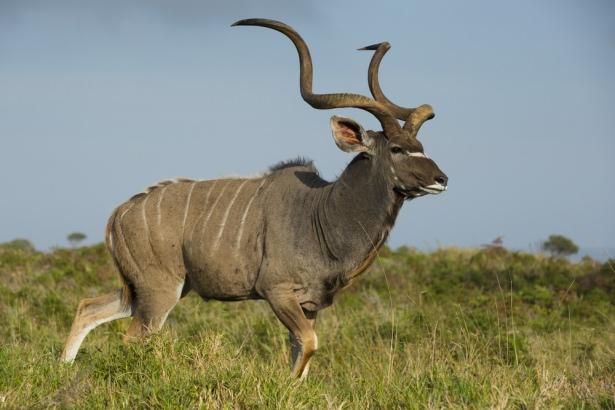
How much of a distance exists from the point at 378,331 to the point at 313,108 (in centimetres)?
260

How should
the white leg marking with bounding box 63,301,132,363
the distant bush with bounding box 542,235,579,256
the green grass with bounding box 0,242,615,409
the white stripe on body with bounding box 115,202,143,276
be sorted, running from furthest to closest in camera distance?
1. the distant bush with bounding box 542,235,579,256
2. the white stripe on body with bounding box 115,202,143,276
3. the white leg marking with bounding box 63,301,132,363
4. the green grass with bounding box 0,242,615,409

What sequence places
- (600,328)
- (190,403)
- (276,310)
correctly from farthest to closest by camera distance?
(600,328) < (276,310) < (190,403)

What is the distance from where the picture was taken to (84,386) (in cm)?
565

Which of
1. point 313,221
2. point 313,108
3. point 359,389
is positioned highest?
point 313,108

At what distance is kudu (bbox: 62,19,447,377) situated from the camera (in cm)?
714

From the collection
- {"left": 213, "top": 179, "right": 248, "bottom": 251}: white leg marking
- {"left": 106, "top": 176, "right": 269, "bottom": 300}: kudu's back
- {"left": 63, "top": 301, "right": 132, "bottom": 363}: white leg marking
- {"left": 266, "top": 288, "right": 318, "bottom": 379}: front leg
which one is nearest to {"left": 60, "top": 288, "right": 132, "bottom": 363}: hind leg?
{"left": 63, "top": 301, "right": 132, "bottom": 363}: white leg marking

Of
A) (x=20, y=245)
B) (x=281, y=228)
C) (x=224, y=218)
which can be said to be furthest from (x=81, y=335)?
(x=20, y=245)

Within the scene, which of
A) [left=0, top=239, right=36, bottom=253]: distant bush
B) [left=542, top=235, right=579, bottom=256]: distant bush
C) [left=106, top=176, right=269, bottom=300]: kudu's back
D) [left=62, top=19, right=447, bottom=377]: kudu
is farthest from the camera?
[left=542, top=235, right=579, bottom=256]: distant bush

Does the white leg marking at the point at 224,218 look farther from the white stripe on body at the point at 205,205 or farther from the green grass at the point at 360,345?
the green grass at the point at 360,345

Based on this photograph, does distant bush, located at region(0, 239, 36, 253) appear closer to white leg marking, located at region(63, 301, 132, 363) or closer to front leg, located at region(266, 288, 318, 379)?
white leg marking, located at region(63, 301, 132, 363)

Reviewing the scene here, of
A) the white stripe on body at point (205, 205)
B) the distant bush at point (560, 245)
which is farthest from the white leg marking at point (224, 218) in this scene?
the distant bush at point (560, 245)

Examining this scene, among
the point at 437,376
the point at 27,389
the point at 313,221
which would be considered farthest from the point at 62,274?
the point at 437,376

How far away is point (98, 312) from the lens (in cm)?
812

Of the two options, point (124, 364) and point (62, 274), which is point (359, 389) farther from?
point (62, 274)
